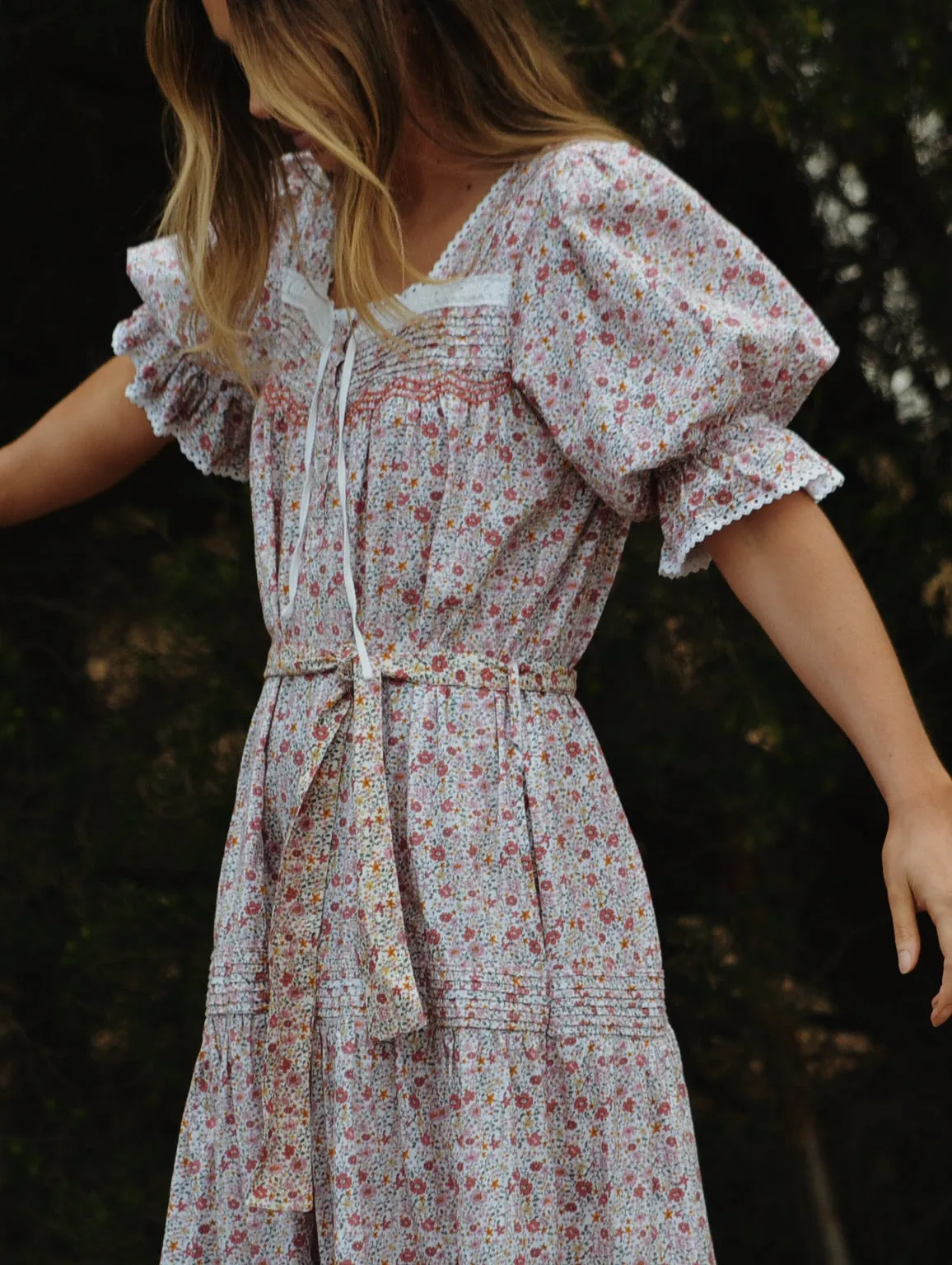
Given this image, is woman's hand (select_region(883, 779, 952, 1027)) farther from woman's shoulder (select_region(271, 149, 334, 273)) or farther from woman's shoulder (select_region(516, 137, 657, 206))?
woman's shoulder (select_region(271, 149, 334, 273))

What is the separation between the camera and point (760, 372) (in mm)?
1104

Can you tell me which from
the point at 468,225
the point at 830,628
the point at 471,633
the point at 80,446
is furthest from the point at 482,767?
the point at 80,446

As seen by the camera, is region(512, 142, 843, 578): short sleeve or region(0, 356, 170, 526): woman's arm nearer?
region(512, 142, 843, 578): short sleeve

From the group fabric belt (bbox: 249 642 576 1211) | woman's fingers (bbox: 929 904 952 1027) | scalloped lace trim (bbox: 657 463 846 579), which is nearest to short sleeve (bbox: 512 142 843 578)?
scalloped lace trim (bbox: 657 463 846 579)

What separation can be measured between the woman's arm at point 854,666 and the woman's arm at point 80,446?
54 centimetres

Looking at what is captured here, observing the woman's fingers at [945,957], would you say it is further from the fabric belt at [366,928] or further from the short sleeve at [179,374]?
the short sleeve at [179,374]

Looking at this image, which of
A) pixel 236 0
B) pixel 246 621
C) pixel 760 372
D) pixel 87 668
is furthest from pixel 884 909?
pixel 236 0

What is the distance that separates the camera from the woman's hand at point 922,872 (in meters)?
0.97

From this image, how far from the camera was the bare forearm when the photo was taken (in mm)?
1047

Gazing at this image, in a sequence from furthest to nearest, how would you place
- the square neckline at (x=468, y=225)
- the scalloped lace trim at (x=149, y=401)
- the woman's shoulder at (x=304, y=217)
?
1. the scalloped lace trim at (x=149, y=401)
2. the woman's shoulder at (x=304, y=217)
3. the square neckline at (x=468, y=225)

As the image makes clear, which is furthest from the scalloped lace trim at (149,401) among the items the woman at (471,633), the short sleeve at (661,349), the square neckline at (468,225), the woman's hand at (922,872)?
the woman's hand at (922,872)

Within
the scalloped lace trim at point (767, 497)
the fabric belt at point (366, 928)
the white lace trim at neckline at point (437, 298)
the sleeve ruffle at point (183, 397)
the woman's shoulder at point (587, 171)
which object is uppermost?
the sleeve ruffle at point (183, 397)

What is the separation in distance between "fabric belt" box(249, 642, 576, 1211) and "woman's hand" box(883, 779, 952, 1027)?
0.24 m

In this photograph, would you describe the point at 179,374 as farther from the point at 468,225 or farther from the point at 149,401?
the point at 468,225
